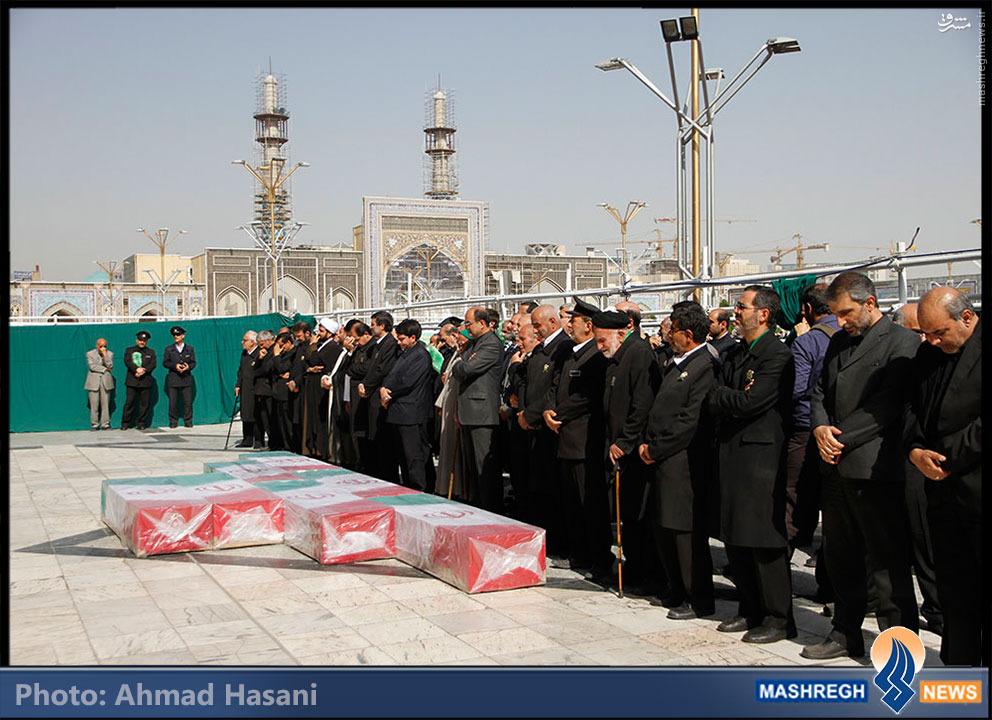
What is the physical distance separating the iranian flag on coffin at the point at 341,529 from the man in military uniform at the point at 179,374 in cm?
1104

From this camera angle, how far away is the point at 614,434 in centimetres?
607

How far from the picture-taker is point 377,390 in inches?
403

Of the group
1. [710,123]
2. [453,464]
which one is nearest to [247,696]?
[453,464]

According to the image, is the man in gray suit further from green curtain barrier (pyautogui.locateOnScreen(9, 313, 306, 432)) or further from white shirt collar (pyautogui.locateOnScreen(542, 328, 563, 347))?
white shirt collar (pyautogui.locateOnScreen(542, 328, 563, 347))

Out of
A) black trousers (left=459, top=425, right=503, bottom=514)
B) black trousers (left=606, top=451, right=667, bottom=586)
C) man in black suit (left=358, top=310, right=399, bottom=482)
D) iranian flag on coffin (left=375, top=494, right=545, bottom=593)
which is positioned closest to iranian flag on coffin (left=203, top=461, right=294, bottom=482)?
man in black suit (left=358, top=310, right=399, bottom=482)

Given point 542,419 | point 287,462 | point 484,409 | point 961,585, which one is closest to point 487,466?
point 484,409

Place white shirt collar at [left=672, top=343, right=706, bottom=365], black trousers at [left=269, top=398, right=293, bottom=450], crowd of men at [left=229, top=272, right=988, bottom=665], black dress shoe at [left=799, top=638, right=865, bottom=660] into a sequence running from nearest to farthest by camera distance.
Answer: crowd of men at [left=229, top=272, right=988, bottom=665] < black dress shoe at [left=799, top=638, right=865, bottom=660] < white shirt collar at [left=672, top=343, right=706, bottom=365] < black trousers at [left=269, top=398, right=293, bottom=450]

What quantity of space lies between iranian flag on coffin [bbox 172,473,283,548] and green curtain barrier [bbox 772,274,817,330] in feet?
12.8

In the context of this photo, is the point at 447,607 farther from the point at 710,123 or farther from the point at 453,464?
the point at 710,123

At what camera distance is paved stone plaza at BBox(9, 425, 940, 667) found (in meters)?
4.96

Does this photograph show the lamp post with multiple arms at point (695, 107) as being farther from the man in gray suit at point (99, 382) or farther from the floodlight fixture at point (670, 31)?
the man in gray suit at point (99, 382)

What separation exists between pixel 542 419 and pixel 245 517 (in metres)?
2.31

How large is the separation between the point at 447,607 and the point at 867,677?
2.72m

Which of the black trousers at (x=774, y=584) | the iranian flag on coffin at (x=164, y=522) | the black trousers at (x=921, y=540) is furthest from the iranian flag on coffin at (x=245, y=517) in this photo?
the black trousers at (x=921, y=540)
